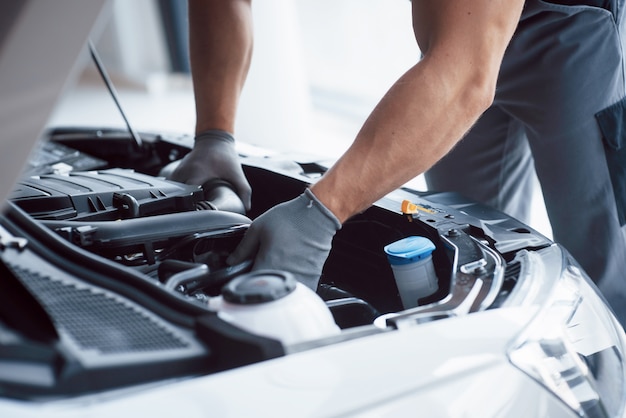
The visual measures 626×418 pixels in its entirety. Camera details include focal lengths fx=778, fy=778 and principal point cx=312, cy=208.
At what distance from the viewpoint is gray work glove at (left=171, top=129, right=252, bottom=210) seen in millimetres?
1529

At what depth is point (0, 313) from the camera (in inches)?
31.7

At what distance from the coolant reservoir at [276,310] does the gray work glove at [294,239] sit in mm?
236

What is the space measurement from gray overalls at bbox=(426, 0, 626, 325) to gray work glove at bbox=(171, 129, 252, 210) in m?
0.62

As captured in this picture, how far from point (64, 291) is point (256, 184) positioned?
2.39 feet

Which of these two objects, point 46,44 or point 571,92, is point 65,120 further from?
point 46,44

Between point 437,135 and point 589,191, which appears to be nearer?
point 437,135

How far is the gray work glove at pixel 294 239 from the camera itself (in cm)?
118

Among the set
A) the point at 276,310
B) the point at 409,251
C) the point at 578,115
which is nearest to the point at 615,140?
the point at 578,115

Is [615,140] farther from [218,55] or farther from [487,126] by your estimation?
[218,55]

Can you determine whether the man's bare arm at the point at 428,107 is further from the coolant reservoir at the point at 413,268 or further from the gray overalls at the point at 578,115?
the gray overalls at the point at 578,115

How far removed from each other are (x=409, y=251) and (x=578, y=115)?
2.14 ft

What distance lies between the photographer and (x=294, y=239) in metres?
1.19

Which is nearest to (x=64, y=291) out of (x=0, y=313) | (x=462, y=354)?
(x=0, y=313)

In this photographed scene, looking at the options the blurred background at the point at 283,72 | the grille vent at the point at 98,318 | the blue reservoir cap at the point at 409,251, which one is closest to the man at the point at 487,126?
the blue reservoir cap at the point at 409,251
